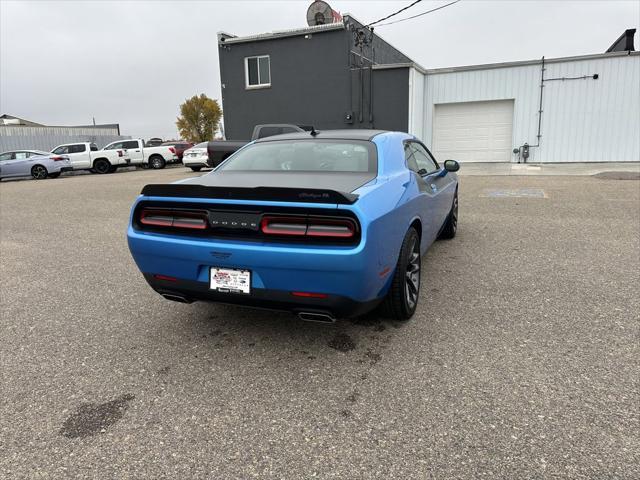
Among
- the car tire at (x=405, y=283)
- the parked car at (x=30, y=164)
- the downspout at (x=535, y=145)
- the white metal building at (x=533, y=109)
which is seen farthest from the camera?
the parked car at (x=30, y=164)

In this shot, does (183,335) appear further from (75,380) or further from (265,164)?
(265,164)

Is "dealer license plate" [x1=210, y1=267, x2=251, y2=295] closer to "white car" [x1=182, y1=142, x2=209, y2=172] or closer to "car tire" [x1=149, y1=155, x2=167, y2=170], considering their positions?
"white car" [x1=182, y1=142, x2=209, y2=172]

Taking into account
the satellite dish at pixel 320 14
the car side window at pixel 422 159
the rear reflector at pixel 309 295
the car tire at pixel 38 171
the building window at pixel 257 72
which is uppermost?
the satellite dish at pixel 320 14

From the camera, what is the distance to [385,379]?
2.79 metres

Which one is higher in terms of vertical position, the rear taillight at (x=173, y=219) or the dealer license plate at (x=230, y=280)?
the rear taillight at (x=173, y=219)

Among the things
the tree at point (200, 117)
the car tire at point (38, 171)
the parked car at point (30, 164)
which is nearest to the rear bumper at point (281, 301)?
the parked car at point (30, 164)

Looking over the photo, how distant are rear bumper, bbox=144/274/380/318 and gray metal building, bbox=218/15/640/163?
16.3m

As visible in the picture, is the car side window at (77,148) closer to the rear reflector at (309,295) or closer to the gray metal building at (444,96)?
the gray metal building at (444,96)

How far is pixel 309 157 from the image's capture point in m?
3.92

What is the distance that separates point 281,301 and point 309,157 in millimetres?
1526

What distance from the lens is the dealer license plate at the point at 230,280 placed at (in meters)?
2.86

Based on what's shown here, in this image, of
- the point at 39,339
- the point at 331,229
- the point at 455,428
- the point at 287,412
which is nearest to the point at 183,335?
the point at 39,339

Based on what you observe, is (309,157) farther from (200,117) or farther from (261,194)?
(200,117)

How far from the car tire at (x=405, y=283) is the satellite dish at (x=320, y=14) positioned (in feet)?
60.3
